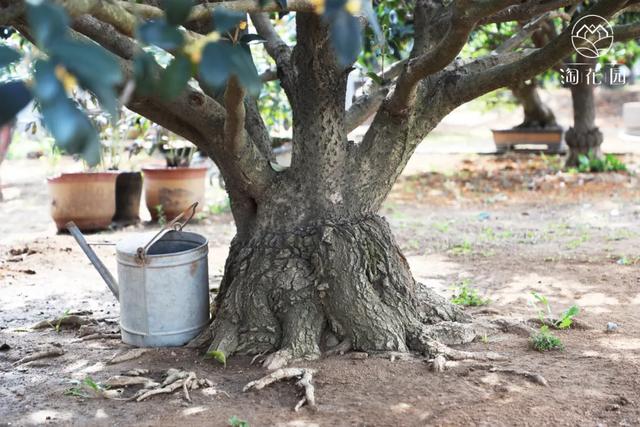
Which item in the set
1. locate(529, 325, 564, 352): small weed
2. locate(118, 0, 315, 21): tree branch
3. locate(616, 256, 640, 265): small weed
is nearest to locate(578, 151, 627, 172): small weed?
locate(616, 256, 640, 265): small weed

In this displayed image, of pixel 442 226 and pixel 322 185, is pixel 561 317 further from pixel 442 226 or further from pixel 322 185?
pixel 442 226

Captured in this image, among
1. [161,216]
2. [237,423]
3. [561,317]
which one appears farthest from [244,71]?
[161,216]

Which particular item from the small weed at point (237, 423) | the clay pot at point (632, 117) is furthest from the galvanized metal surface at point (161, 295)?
the clay pot at point (632, 117)

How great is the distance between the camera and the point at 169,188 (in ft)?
29.2

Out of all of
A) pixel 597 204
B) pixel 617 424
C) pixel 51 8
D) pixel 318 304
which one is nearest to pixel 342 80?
pixel 318 304

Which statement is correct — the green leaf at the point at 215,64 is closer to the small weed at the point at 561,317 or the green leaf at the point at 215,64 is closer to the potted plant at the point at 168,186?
the small weed at the point at 561,317

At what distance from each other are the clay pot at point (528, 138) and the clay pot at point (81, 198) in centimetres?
887

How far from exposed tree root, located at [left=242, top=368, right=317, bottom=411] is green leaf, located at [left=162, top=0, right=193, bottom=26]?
2.18m

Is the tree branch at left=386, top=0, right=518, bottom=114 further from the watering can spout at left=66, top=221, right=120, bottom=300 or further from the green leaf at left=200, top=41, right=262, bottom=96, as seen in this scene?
the watering can spout at left=66, top=221, right=120, bottom=300

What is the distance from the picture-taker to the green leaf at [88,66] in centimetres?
113

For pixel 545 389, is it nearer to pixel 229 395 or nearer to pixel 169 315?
pixel 229 395

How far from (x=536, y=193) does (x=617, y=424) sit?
7854 mm

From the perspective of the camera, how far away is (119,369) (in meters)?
3.68

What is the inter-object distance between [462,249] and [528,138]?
28.1ft
